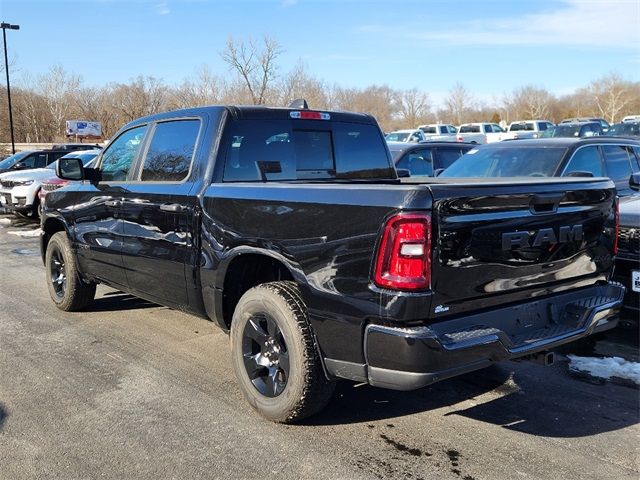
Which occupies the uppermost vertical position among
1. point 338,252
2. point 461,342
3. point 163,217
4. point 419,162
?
point 419,162

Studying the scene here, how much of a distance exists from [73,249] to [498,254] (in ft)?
14.2

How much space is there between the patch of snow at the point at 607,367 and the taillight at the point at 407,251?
2.40m

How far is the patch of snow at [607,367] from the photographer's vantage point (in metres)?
4.38

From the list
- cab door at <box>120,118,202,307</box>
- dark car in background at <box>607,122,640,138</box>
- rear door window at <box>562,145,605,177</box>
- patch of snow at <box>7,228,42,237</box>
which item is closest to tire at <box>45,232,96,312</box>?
cab door at <box>120,118,202,307</box>

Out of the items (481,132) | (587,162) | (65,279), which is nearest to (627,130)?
(481,132)

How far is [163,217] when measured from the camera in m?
4.36

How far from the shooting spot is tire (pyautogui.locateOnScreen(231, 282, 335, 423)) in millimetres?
3322

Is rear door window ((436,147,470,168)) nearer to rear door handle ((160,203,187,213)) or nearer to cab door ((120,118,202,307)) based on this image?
cab door ((120,118,202,307))

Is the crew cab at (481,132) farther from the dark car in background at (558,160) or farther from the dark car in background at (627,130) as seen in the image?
the dark car in background at (558,160)

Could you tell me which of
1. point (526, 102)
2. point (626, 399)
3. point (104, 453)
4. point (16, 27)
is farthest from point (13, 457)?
point (526, 102)

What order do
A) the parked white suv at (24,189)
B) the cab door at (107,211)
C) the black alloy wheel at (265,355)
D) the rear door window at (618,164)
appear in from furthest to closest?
the parked white suv at (24,189)
the rear door window at (618,164)
the cab door at (107,211)
the black alloy wheel at (265,355)

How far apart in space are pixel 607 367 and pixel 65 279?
16.5 feet

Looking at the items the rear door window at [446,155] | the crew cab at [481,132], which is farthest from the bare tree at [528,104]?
the rear door window at [446,155]

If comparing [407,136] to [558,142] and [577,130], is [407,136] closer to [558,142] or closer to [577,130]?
[577,130]
